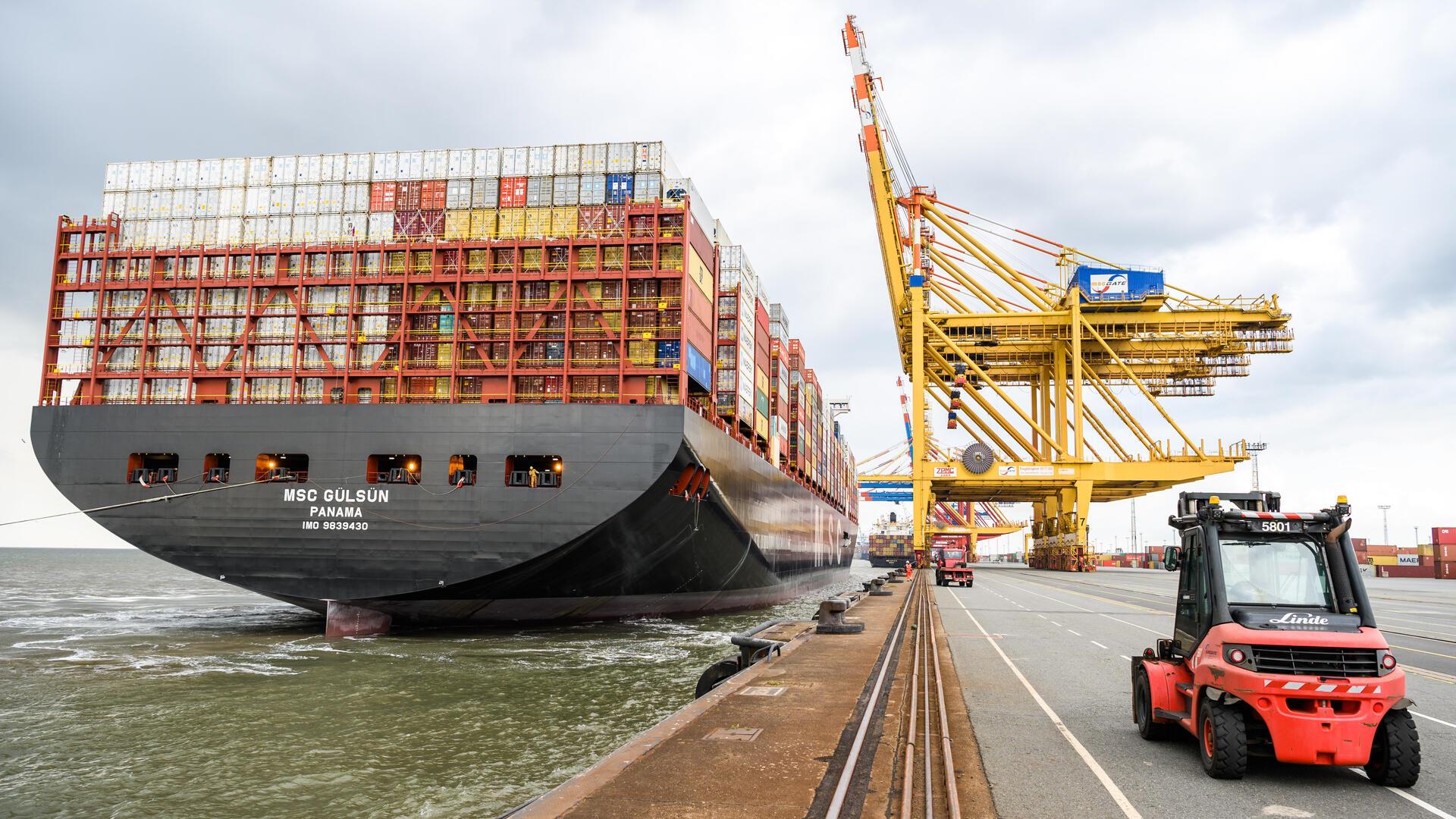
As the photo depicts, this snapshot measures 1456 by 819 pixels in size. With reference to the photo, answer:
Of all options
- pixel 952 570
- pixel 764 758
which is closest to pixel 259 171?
pixel 764 758

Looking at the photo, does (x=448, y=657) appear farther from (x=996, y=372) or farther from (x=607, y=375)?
(x=996, y=372)

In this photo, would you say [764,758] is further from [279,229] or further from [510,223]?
[279,229]

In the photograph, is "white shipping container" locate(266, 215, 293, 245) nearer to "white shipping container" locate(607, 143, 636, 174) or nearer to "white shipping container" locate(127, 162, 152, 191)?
"white shipping container" locate(127, 162, 152, 191)

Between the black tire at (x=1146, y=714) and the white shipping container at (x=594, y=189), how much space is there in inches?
791

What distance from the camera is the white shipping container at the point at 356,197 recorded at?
25812mm

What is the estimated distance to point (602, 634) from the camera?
23.9 m

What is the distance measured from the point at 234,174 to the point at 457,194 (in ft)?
23.2

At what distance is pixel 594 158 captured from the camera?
85.3 ft

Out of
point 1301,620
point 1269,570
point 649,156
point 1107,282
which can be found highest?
point 1107,282

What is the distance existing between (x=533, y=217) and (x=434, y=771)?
17649mm

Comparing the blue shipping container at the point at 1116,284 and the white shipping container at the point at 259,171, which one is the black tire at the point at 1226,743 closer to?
the white shipping container at the point at 259,171

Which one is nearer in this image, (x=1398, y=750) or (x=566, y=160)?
(x=1398, y=750)

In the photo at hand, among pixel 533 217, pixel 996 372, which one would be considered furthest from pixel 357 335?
pixel 996 372

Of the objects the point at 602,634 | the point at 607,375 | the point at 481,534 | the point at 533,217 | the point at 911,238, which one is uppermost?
the point at 911,238
